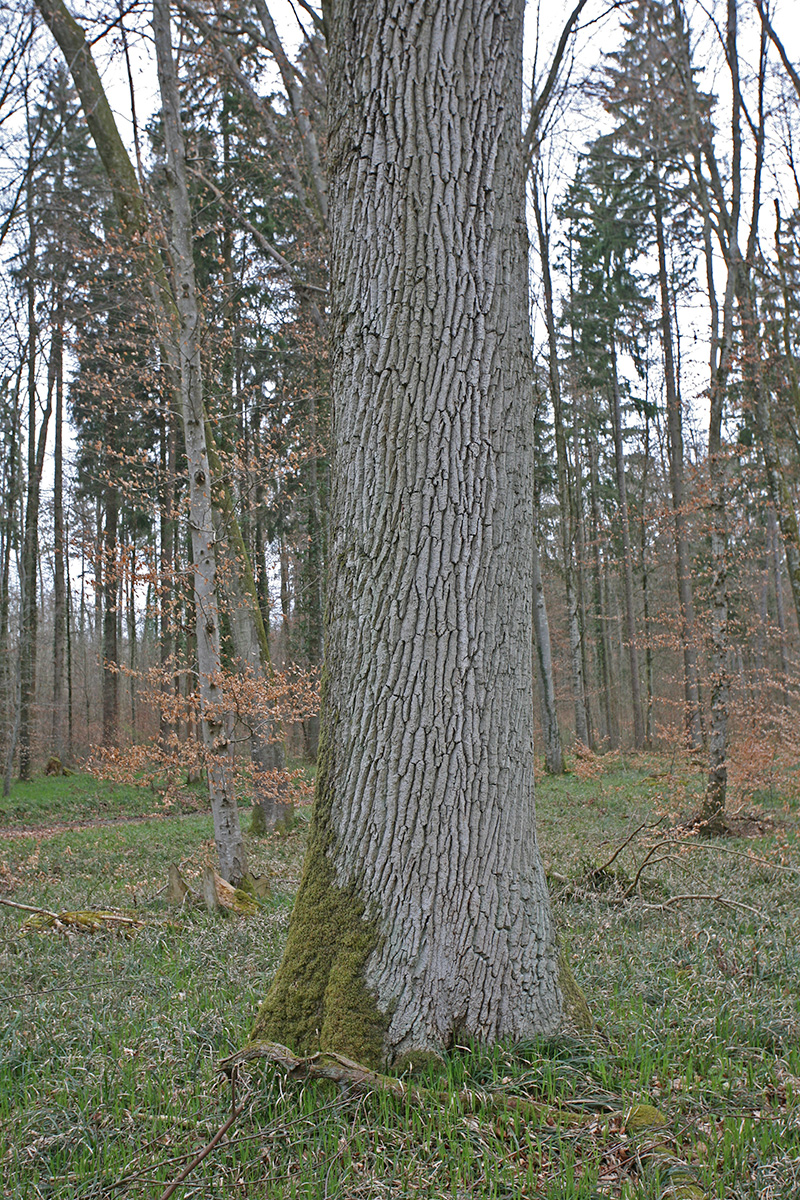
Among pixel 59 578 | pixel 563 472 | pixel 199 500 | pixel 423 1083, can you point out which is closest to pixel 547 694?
pixel 563 472

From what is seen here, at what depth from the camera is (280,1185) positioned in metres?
1.88

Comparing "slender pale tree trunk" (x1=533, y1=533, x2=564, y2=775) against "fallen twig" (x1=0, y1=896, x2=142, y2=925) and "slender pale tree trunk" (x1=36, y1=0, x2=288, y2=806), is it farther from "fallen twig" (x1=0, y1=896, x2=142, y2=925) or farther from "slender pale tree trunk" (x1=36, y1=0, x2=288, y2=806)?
"fallen twig" (x1=0, y1=896, x2=142, y2=925)

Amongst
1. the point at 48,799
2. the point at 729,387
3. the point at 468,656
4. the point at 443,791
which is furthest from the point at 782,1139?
the point at 48,799

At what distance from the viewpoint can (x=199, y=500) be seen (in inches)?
268

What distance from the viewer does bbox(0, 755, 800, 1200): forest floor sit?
6.22ft

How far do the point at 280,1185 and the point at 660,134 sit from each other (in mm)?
12535

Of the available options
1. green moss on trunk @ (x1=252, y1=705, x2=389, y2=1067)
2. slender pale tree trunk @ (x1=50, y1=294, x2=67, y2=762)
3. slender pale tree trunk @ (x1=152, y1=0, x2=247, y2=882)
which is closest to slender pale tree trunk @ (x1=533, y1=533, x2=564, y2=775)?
slender pale tree trunk @ (x1=152, y1=0, x2=247, y2=882)

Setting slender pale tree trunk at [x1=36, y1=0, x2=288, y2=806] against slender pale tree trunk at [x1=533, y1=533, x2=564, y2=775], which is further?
slender pale tree trunk at [x1=533, y1=533, x2=564, y2=775]

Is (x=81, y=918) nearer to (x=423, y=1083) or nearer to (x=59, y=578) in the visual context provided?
(x=423, y=1083)

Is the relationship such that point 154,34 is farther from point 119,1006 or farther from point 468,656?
point 119,1006

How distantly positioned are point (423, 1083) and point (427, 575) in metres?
1.70

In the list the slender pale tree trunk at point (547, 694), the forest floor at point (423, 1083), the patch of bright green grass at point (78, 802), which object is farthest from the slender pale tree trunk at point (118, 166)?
the slender pale tree trunk at point (547, 694)

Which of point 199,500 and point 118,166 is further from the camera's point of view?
point 118,166

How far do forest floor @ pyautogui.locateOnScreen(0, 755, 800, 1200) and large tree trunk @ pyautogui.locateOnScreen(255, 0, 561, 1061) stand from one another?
10.8 inches
